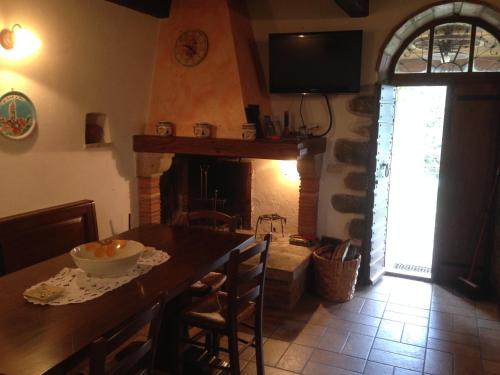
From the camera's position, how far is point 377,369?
8.74 feet

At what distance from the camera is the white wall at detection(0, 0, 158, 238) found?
2812 millimetres

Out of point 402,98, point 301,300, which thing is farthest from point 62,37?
point 402,98

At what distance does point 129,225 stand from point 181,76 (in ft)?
4.57

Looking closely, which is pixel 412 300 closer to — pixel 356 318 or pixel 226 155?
pixel 356 318

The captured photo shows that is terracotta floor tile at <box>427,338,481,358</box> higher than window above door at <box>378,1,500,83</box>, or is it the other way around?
window above door at <box>378,1,500,83</box>

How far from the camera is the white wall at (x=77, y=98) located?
2.81 meters

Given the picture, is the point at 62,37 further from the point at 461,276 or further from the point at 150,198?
the point at 461,276

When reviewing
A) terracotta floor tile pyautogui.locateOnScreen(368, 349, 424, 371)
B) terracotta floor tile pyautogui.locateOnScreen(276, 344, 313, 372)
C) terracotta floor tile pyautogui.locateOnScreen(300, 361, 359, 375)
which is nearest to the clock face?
terracotta floor tile pyautogui.locateOnScreen(276, 344, 313, 372)

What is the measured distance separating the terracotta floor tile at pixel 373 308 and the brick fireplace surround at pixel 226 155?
30.3 inches

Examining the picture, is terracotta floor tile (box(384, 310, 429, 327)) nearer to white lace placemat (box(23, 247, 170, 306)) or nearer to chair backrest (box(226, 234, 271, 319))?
chair backrest (box(226, 234, 271, 319))

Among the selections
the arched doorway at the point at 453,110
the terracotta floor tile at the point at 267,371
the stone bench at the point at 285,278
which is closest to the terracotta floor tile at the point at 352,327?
the stone bench at the point at 285,278

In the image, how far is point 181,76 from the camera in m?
3.84

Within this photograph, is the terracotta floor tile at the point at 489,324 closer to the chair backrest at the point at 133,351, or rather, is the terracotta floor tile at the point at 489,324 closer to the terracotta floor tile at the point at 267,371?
the terracotta floor tile at the point at 267,371

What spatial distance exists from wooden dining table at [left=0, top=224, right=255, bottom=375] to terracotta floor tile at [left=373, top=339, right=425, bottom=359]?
1.29m
